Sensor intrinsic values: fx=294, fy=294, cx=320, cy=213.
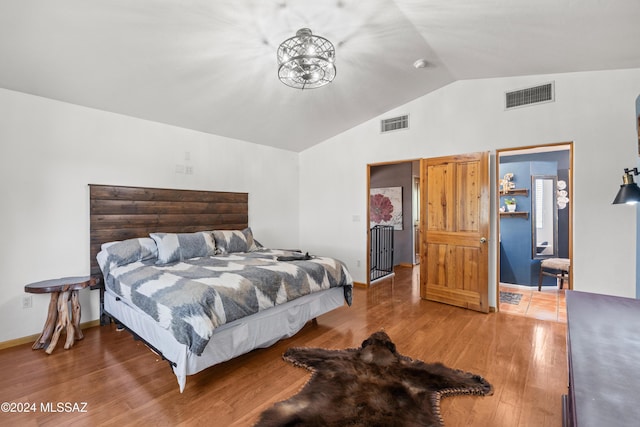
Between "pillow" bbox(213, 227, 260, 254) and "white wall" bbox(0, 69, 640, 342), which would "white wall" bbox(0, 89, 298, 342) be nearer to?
"white wall" bbox(0, 69, 640, 342)

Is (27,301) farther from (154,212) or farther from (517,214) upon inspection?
(517,214)

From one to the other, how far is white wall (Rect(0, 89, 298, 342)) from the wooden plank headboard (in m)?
0.09

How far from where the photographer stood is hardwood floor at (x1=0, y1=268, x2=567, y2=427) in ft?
6.27

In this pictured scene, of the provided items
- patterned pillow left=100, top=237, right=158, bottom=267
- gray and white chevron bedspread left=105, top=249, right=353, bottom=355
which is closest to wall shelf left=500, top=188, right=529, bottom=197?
gray and white chevron bedspread left=105, top=249, right=353, bottom=355

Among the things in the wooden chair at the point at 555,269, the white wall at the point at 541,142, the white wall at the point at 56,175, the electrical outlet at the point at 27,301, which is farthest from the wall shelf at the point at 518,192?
the electrical outlet at the point at 27,301

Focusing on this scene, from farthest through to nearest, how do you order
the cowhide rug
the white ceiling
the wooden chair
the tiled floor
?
1. the wooden chair
2. the tiled floor
3. the white ceiling
4. the cowhide rug

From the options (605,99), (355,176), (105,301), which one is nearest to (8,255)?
(105,301)

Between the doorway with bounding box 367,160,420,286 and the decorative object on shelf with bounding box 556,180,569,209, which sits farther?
the doorway with bounding box 367,160,420,286

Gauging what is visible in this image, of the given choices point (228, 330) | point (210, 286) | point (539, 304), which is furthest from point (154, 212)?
point (539, 304)

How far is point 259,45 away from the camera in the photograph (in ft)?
9.04

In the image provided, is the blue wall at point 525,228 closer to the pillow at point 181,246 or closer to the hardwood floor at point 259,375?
the hardwood floor at point 259,375

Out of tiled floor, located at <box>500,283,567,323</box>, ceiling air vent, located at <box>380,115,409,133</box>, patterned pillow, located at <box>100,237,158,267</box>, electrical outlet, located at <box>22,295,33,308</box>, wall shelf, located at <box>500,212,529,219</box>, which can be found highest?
ceiling air vent, located at <box>380,115,409,133</box>

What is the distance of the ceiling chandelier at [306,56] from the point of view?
2.34 m

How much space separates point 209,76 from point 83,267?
2566mm
